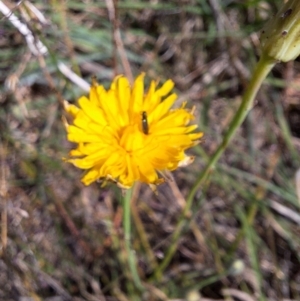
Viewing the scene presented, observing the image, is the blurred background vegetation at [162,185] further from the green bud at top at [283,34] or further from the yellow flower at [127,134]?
the green bud at top at [283,34]

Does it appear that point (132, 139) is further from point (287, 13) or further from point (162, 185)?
point (162, 185)

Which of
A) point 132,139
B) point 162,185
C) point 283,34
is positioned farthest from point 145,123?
point 162,185

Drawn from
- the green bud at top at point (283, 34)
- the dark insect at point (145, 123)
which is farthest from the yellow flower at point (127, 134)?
the green bud at top at point (283, 34)

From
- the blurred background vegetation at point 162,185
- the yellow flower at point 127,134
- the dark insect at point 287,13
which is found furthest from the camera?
the blurred background vegetation at point 162,185

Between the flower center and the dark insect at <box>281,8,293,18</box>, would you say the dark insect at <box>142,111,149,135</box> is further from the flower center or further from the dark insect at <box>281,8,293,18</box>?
the dark insect at <box>281,8,293,18</box>

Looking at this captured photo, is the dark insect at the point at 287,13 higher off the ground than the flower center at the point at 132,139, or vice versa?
the dark insect at the point at 287,13

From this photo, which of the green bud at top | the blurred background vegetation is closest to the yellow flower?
the green bud at top
